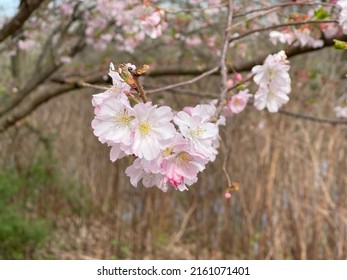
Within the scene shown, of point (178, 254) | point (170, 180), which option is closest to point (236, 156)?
point (178, 254)

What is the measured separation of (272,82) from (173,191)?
3223mm

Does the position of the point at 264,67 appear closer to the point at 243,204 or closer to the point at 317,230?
the point at 317,230

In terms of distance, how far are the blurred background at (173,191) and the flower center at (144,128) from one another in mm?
1777

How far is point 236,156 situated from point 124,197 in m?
1.17

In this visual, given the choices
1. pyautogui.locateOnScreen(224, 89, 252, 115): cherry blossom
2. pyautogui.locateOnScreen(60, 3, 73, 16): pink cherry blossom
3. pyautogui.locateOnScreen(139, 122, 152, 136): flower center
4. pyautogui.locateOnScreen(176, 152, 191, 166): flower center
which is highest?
pyautogui.locateOnScreen(60, 3, 73, 16): pink cherry blossom

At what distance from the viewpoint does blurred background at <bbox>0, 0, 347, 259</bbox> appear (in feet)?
11.2

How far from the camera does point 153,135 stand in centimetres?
96

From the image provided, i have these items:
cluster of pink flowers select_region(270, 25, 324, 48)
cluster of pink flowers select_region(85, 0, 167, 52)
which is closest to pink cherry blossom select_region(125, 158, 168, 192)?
cluster of pink flowers select_region(85, 0, 167, 52)

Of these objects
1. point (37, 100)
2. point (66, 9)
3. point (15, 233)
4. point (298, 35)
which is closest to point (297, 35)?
point (298, 35)

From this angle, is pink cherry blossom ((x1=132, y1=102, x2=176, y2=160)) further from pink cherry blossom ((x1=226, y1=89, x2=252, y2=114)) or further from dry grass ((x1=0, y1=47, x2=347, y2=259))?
dry grass ((x1=0, y1=47, x2=347, y2=259))

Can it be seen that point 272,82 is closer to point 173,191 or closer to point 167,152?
point 167,152

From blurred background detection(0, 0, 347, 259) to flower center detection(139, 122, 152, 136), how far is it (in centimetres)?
178

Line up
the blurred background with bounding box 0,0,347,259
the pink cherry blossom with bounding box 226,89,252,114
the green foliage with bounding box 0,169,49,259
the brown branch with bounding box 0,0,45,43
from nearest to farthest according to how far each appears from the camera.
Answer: the pink cherry blossom with bounding box 226,89,252,114 < the brown branch with bounding box 0,0,45,43 < the blurred background with bounding box 0,0,347,259 < the green foliage with bounding box 0,169,49,259

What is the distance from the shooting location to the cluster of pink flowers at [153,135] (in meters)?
0.97
